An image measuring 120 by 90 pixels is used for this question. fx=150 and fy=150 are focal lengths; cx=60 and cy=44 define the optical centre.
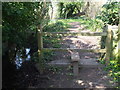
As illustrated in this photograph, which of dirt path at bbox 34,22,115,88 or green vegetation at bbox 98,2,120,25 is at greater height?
green vegetation at bbox 98,2,120,25

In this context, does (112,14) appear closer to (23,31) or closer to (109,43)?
(109,43)

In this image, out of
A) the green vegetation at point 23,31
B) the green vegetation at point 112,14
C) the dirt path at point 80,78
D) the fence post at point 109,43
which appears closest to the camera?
the green vegetation at point 23,31

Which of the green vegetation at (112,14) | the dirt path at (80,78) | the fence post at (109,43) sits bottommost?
the dirt path at (80,78)

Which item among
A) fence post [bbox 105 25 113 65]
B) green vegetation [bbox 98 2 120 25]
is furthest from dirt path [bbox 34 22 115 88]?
green vegetation [bbox 98 2 120 25]

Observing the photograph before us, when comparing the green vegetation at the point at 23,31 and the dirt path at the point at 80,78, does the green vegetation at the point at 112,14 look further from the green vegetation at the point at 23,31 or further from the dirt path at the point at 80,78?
the dirt path at the point at 80,78

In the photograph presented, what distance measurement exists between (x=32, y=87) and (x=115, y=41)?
8.12ft

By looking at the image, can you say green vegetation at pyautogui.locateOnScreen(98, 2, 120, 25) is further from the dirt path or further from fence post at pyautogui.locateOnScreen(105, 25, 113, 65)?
the dirt path

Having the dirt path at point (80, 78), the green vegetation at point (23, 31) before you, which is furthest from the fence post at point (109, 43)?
the dirt path at point (80, 78)

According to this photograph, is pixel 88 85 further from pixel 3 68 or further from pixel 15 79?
pixel 3 68

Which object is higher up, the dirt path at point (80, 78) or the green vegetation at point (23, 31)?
the green vegetation at point (23, 31)

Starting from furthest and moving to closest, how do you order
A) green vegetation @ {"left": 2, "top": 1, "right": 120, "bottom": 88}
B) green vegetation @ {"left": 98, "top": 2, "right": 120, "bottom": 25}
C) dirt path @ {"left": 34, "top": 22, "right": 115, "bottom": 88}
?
green vegetation @ {"left": 98, "top": 2, "right": 120, "bottom": 25} < dirt path @ {"left": 34, "top": 22, "right": 115, "bottom": 88} < green vegetation @ {"left": 2, "top": 1, "right": 120, "bottom": 88}

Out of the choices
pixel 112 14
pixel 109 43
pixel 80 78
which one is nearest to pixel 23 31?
pixel 80 78

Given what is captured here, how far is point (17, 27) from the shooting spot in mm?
2826

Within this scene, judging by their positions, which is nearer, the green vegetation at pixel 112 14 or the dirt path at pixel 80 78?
the dirt path at pixel 80 78
